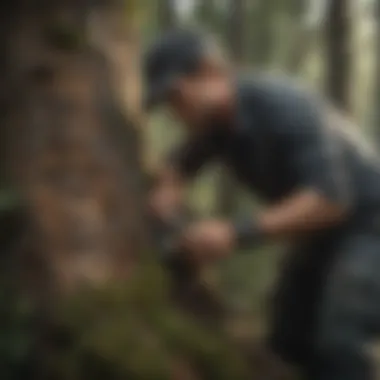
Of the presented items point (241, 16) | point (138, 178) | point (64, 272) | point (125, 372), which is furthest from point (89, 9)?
point (241, 16)

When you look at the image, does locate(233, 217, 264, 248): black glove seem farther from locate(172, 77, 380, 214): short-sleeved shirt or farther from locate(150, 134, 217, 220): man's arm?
locate(150, 134, 217, 220): man's arm

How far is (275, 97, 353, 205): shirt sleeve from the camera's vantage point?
114 inches

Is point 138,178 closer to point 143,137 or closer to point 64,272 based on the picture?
point 143,137

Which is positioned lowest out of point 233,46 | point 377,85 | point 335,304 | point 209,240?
point 209,240

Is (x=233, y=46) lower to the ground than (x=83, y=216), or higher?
higher

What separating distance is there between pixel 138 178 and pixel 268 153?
1.33ft

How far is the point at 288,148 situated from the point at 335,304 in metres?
0.49

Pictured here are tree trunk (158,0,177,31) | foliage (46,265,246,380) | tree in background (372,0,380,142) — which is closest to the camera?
foliage (46,265,246,380)

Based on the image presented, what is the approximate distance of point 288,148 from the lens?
2.99m

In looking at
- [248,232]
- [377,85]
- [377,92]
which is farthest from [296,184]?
[377,92]

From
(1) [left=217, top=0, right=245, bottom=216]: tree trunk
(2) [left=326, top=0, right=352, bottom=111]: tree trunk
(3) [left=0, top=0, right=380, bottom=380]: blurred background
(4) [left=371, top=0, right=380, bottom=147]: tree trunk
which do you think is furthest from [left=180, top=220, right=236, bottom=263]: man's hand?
(4) [left=371, top=0, right=380, bottom=147]: tree trunk

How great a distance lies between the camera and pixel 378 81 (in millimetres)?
7109

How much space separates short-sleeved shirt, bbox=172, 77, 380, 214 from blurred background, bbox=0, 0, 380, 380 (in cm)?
29

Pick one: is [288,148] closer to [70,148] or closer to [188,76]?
[188,76]
